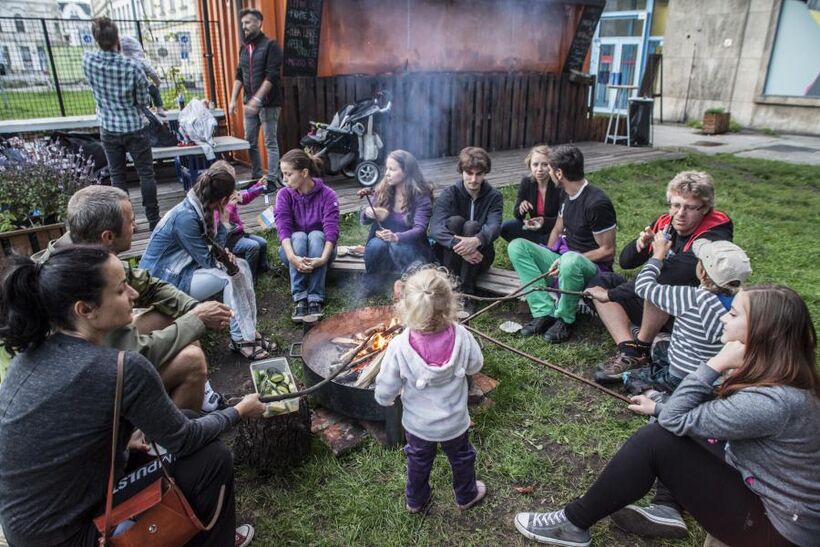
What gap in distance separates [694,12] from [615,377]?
14.9 metres

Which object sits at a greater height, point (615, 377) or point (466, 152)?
point (466, 152)

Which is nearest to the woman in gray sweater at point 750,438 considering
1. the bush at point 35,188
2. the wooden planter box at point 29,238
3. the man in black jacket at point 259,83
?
the wooden planter box at point 29,238

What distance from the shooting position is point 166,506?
1.90 m

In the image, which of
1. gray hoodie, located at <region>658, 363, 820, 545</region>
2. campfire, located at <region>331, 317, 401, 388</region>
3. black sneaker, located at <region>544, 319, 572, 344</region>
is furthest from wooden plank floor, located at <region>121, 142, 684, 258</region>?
gray hoodie, located at <region>658, 363, 820, 545</region>

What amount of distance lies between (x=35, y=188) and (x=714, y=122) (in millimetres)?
14509

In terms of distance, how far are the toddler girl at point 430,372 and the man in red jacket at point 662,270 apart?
1.51 m

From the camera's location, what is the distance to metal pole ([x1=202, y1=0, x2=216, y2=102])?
27.8 ft

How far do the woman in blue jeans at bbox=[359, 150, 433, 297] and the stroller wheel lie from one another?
3.31 meters

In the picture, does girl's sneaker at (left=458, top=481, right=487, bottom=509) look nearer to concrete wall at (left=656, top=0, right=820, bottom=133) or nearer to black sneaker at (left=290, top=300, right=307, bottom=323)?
black sneaker at (left=290, top=300, right=307, bottom=323)

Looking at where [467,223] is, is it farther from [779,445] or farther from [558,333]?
[779,445]

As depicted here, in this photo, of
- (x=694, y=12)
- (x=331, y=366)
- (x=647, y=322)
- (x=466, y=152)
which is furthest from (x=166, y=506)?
(x=694, y=12)

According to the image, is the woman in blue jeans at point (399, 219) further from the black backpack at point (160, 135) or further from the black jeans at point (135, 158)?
the black backpack at point (160, 135)

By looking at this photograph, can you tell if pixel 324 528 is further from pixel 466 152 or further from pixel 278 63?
pixel 278 63

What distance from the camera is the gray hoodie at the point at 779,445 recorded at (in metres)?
1.84
